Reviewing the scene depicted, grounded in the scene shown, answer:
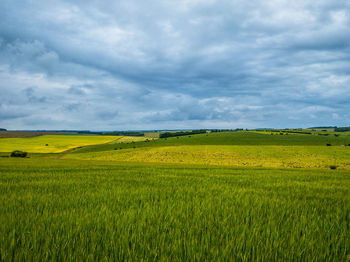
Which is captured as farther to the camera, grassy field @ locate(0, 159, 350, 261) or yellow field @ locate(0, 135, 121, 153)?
yellow field @ locate(0, 135, 121, 153)

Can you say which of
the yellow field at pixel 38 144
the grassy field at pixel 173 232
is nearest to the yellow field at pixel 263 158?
the grassy field at pixel 173 232

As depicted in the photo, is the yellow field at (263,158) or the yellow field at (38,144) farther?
the yellow field at (38,144)

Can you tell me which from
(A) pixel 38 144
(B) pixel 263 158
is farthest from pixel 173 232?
(A) pixel 38 144

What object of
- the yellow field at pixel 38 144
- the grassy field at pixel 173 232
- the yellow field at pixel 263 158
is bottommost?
the yellow field at pixel 263 158

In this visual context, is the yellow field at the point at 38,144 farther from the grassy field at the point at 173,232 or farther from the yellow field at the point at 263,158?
the grassy field at the point at 173,232

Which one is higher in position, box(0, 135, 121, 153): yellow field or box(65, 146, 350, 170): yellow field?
box(0, 135, 121, 153): yellow field

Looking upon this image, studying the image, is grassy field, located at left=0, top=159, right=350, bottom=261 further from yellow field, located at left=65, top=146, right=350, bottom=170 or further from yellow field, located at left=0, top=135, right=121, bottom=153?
yellow field, located at left=0, top=135, right=121, bottom=153

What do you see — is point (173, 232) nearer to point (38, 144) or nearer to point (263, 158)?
point (263, 158)

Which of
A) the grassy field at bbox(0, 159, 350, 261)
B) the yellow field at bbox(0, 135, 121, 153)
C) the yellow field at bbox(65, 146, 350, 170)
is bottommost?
the yellow field at bbox(65, 146, 350, 170)

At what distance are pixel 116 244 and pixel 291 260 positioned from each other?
8.14 ft

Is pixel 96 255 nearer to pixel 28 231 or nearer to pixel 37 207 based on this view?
pixel 28 231

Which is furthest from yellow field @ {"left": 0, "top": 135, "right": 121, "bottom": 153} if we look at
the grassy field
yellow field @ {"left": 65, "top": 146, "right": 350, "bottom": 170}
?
the grassy field

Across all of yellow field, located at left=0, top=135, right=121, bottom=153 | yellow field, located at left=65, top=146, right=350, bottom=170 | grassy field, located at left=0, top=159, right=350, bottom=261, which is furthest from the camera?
yellow field, located at left=0, top=135, right=121, bottom=153

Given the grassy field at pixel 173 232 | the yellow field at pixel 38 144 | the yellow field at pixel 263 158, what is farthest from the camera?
the yellow field at pixel 38 144
